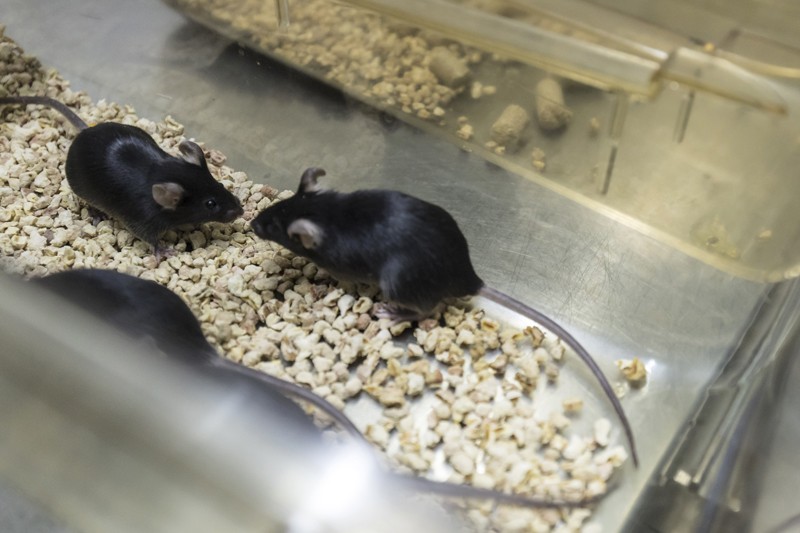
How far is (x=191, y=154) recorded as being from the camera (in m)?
2.04

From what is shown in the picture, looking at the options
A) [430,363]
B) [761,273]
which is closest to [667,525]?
[430,363]

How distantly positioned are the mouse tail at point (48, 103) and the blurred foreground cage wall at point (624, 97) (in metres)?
0.68

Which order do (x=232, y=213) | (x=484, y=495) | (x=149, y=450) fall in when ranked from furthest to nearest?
1. (x=232, y=213)
2. (x=484, y=495)
3. (x=149, y=450)

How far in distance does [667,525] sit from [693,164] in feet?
2.94

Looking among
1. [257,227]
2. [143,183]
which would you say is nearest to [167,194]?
[143,183]

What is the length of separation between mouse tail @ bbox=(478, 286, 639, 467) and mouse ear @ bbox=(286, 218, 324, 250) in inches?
15.5

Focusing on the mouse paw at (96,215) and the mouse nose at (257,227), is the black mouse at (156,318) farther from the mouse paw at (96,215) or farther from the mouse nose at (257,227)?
the mouse paw at (96,215)

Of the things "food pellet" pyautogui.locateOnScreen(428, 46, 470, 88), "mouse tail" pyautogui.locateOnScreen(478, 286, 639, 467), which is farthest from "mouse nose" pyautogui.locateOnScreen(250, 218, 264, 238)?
"food pellet" pyautogui.locateOnScreen(428, 46, 470, 88)

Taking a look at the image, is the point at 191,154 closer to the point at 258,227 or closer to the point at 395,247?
the point at 258,227

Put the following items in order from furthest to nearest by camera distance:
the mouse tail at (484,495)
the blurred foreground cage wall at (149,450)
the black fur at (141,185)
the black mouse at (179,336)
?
the black fur at (141,185) < the mouse tail at (484,495) < the black mouse at (179,336) < the blurred foreground cage wall at (149,450)

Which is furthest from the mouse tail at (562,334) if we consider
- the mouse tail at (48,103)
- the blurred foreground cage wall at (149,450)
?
the mouse tail at (48,103)

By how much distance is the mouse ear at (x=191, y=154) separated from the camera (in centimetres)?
203

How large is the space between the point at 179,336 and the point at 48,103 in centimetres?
117

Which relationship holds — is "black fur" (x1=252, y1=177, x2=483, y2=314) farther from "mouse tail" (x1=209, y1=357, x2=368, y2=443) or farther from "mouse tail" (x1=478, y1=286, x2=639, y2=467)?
"mouse tail" (x1=209, y1=357, x2=368, y2=443)
